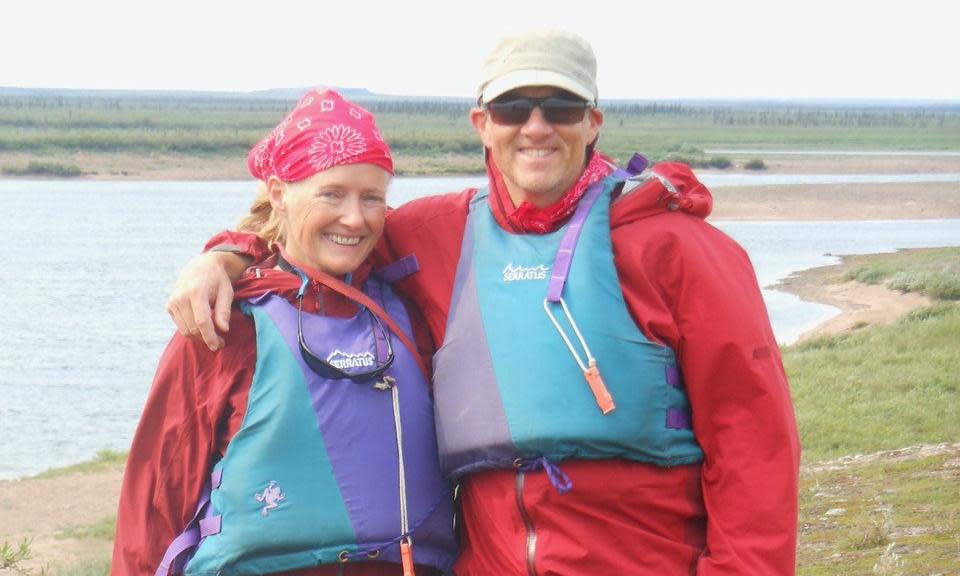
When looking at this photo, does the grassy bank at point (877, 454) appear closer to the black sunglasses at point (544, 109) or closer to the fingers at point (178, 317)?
the black sunglasses at point (544, 109)

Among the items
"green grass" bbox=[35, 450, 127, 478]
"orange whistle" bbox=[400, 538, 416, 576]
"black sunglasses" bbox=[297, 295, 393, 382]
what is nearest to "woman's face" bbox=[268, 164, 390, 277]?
"black sunglasses" bbox=[297, 295, 393, 382]

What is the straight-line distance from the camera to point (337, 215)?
314 centimetres

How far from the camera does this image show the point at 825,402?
1139cm

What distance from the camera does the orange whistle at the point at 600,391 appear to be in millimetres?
2852

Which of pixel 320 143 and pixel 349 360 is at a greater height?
pixel 320 143

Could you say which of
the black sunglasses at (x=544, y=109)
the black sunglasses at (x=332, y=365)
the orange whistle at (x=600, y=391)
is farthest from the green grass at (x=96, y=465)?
the orange whistle at (x=600, y=391)

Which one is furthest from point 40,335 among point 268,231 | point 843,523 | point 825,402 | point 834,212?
point 834,212

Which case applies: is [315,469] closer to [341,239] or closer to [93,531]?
[341,239]

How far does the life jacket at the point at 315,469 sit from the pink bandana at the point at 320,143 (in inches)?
12.7

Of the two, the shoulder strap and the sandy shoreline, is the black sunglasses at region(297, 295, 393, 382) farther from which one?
A: the sandy shoreline

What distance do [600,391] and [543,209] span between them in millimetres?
468

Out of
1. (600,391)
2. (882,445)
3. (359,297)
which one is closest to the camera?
(600,391)

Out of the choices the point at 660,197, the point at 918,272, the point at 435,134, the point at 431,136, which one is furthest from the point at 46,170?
the point at 660,197

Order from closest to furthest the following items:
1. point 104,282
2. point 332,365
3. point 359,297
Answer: point 332,365 → point 359,297 → point 104,282
